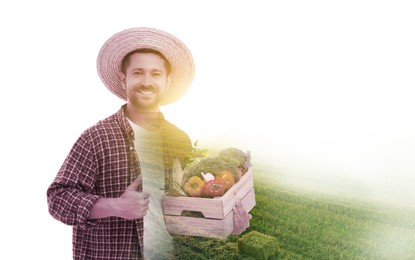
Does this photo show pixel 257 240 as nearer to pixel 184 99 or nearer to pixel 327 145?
pixel 327 145

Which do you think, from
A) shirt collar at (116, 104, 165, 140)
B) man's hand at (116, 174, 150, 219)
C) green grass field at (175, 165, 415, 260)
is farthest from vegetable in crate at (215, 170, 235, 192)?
shirt collar at (116, 104, 165, 140)

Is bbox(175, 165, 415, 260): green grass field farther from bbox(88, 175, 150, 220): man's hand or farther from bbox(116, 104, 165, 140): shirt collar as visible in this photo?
bbox(116, 104, 165, 140): shirt collar

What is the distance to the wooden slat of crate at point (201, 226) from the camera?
2.63 meters

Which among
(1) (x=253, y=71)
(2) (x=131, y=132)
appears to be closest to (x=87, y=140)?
(2) (x=131, y=132)

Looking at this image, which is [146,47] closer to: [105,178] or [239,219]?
[105,178]

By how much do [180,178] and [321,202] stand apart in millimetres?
741

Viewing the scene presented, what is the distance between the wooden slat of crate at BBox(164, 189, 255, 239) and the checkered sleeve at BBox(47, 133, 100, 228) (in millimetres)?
388

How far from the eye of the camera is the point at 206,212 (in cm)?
261

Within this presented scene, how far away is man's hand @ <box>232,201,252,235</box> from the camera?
2721 millimetres

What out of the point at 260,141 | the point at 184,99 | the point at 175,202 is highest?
the point at 184,99

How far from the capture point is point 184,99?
305 centimetres

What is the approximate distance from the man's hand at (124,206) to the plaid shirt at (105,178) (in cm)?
6

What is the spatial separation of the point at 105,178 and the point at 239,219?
71cm

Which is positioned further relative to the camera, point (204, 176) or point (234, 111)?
point (234, 111)
